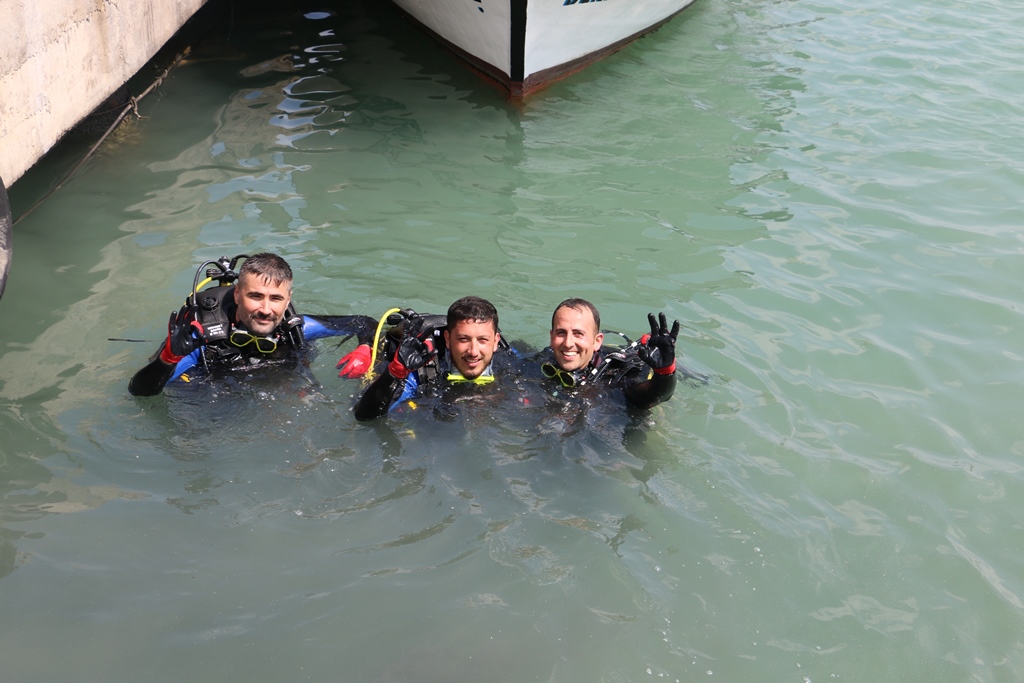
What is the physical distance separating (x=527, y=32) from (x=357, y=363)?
4994 millimetres

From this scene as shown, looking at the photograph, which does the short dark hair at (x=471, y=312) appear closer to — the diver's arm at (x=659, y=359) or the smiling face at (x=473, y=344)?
the smiling face at (x=473, y=344)

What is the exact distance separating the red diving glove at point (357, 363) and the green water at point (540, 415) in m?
0.12

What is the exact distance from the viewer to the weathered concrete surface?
594 cm

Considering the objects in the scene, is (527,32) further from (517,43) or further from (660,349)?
(660,349)

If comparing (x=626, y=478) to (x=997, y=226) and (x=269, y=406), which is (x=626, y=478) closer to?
(x=269, y=406)

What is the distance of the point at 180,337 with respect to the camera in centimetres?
464

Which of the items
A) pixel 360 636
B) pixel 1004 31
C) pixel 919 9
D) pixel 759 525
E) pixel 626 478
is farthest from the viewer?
pixel 919 9

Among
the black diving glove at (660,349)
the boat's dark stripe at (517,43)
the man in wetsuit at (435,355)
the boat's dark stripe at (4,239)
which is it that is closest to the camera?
the black diving glove at (660,349)

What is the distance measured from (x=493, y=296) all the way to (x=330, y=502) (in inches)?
87.4

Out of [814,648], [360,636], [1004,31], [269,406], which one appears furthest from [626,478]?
[1004,31]

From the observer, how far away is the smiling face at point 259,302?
4.89 metres

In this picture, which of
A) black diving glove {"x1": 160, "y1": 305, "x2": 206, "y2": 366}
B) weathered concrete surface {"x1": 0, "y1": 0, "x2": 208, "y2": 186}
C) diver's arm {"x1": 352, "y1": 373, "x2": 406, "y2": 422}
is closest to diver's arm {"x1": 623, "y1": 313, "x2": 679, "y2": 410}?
diver's arm {"x1": 352, "y1": 373, "x2": 406, "y2": 422}

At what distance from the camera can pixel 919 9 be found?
11.8 metres

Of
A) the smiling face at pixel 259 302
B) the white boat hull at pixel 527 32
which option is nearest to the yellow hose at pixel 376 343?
the smiling face at pixel 259 302
